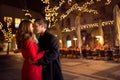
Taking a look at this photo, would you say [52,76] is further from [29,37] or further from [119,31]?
[119,31]

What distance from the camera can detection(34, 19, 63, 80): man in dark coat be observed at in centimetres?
357

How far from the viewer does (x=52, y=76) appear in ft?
12.1

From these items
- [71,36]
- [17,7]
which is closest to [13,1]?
[17,7]

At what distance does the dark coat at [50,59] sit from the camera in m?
3.56

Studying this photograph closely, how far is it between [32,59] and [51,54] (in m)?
0.32

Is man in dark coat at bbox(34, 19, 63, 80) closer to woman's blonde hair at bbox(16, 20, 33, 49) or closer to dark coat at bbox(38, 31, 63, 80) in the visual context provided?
dark coat at bbox(38, 31, 63, 80)

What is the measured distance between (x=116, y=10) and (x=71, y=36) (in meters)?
19.6

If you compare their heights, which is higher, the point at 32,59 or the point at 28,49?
the point at 28,49

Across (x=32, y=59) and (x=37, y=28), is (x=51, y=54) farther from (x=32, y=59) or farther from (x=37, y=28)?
(x=37, y=28)

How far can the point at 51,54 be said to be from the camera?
3568 mm

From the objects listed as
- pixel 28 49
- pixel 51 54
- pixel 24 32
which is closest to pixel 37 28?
pixel 24 32

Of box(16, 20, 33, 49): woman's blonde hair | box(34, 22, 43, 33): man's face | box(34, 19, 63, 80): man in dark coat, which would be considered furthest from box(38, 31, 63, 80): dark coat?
box(16, 20, 33, 49): woman's blonde hair

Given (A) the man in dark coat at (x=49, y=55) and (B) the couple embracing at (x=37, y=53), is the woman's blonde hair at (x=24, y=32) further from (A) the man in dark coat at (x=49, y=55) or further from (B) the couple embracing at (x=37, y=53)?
(A) the man in dark coat at (x=49, y=55)

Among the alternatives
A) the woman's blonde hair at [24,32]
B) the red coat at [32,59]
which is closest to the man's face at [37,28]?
the woman's blonde hair at [24,32]
